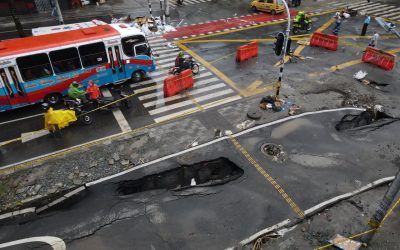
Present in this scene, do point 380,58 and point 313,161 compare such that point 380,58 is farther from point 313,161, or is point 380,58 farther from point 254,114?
point 313,161

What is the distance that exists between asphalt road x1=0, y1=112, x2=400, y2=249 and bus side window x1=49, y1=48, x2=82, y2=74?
8.28 meters

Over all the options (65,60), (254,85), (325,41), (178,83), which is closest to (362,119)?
(254,85)

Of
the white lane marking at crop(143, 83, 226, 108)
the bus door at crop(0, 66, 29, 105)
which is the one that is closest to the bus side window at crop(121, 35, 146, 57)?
the white lane marking at crop(143, 83, 226, 108)

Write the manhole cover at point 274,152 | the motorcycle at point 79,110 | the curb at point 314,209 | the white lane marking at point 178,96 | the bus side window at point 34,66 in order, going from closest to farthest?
the curb at point 314,209 → the manhole cover at point 274,152 → the bus side window at point 34,66 → the motorcycle at point 79,110 → the white lane marking at point 178,96

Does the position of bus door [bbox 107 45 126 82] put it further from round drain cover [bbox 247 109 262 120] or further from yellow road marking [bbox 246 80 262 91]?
round drain cover [bbox 247 109 262 120]

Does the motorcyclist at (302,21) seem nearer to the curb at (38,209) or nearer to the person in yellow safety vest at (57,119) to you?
the person in yellow safety vest at (57,119)

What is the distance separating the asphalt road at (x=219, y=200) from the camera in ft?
35.0

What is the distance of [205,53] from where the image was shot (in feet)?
82.2

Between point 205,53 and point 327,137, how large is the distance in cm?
1300

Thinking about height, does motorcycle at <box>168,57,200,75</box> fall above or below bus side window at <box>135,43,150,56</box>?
below

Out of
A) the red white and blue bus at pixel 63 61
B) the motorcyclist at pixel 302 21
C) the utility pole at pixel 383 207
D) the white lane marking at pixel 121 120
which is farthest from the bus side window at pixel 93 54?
the motorcyclist at pixel 302 21

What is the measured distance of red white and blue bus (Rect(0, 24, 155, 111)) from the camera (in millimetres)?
16219

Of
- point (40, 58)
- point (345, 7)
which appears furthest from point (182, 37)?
point (345, 7)

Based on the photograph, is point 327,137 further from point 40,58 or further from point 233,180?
point 40,58
